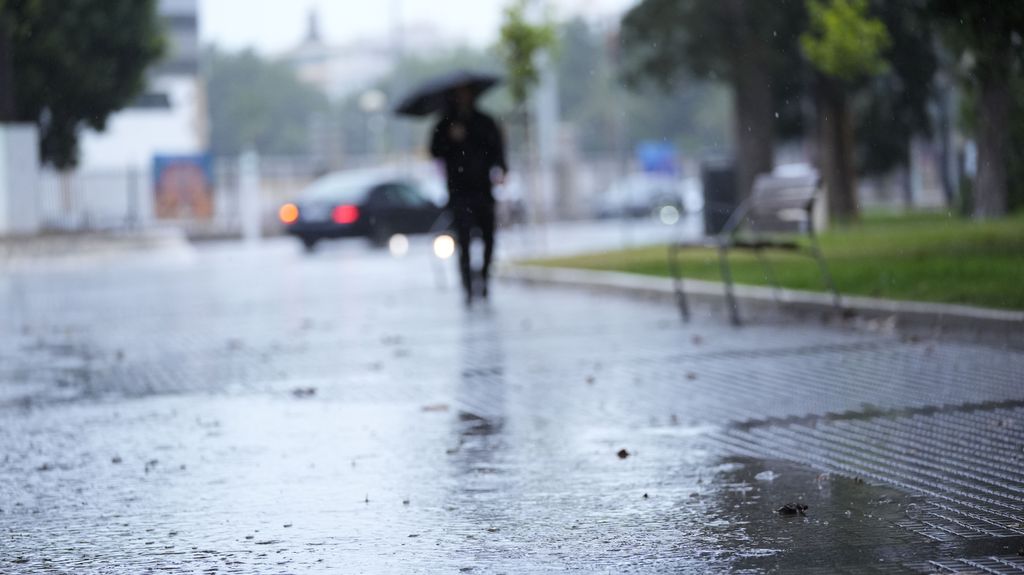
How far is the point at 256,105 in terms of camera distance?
326ft

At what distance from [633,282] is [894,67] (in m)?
14.6

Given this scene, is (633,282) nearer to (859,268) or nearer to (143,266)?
(859,268)

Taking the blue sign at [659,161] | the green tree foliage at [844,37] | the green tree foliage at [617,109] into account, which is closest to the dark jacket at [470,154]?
the green tree foliage at [844,37]

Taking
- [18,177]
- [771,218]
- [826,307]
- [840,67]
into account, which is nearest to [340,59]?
[18,177]

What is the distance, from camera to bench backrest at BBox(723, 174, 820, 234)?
Answer: 12836 millimetres

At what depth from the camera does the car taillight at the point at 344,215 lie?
3272 cm

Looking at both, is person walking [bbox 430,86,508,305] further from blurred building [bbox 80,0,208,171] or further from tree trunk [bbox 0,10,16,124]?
blurred building [bbox 80,0,208,171]

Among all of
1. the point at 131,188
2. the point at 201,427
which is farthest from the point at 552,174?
the point at 201,427

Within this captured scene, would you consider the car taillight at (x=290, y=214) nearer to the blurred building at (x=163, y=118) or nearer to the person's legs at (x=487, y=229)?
the person's legs at (x=487, y=229)

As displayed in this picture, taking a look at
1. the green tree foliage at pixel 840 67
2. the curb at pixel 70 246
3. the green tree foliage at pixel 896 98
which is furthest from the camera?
the curb at pixel 70 246

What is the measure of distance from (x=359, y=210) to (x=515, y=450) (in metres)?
26.5

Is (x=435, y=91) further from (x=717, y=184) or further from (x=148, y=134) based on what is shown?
(x=148, y=134)

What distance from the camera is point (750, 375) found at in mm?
9117

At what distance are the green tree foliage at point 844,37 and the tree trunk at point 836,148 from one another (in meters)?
7.73
